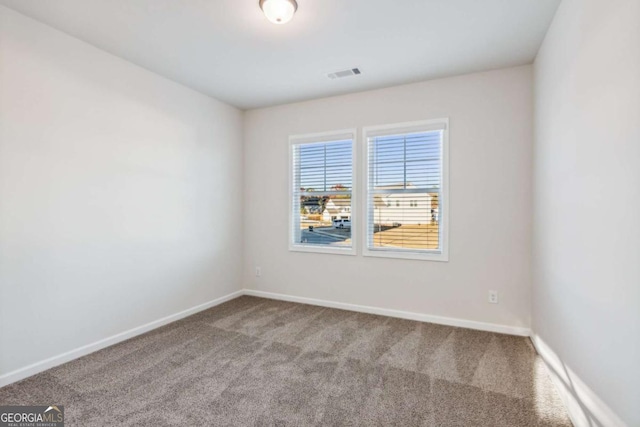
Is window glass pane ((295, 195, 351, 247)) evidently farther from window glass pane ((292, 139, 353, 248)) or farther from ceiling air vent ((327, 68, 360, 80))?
ceiling air vent ((327, 68, 360, 80))

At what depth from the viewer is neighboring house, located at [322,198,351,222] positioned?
13.4 feet

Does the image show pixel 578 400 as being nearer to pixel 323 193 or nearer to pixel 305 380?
pixel 305 380

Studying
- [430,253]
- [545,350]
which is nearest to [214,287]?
[430,253]

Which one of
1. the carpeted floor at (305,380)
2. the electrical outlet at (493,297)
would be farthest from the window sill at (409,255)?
the carpeted floor at (305,380)

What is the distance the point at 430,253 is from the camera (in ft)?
11.8

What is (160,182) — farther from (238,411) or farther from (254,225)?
(238,411)

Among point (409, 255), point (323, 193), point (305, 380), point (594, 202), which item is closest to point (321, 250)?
point (323, 193)

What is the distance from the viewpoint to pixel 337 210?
163 inches

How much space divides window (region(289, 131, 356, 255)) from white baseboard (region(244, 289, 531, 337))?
0.66m

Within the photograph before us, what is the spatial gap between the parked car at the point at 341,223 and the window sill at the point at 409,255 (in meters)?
0.40

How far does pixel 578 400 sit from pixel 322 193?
3.11 m

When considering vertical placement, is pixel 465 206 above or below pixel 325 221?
above

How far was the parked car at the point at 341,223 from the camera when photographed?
4.06 metres

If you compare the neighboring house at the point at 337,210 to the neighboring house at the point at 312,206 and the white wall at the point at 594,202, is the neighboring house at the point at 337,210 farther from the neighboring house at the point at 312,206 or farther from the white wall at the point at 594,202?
the white wall at the point at 594,202
